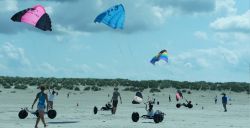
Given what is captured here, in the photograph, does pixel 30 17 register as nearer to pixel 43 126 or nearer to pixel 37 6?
pixel 37 6

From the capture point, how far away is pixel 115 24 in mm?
25656

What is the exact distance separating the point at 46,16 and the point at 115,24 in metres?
3.32

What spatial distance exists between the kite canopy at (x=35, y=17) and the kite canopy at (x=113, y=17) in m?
2.54

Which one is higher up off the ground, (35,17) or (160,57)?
(35,17)

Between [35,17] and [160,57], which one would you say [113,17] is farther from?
[160,57]

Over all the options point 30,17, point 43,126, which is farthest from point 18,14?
point 43,126

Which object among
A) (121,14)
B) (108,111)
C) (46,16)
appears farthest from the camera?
(108,111)

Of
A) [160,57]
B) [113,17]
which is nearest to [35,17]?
[113,17]

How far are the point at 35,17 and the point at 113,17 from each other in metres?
3.80

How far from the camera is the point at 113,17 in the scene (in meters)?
26.1

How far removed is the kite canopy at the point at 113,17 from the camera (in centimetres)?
2564

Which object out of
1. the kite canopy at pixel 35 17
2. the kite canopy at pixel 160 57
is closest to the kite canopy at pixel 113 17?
the kite canopy at pixel 35 17

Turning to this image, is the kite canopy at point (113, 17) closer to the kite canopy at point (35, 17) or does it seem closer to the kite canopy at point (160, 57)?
the kite canopy at point (35, 17)

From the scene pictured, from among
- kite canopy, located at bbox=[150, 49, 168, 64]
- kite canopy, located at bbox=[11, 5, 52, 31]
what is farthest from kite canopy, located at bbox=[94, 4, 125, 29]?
kite canopy, located at bbox=[150, 49, 168, 64]
